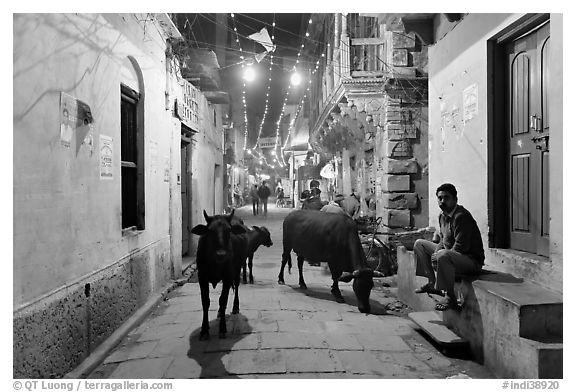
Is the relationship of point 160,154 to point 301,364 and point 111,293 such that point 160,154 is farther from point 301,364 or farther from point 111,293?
point 301,364

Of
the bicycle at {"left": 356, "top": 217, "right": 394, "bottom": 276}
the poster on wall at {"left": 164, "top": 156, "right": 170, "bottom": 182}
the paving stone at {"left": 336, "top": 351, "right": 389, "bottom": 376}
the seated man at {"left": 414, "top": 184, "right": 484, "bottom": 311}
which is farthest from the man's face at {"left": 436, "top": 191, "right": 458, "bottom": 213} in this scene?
the poster on wall at {"left": 164, "top": 156, "right": 170, "bottom": 182}

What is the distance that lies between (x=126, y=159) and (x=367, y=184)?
792cm

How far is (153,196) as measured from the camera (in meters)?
6.68

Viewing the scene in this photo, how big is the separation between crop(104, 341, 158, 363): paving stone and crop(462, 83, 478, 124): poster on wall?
4767 millimetres

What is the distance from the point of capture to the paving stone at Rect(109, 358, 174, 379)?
Result: 3.99 m

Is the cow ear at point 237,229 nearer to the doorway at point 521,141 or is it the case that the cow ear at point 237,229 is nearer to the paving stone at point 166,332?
the paving stone at point 166,332

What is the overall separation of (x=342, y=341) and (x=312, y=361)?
756mm

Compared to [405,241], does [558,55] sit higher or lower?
higher

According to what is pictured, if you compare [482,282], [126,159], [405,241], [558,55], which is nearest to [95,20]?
[126,159]

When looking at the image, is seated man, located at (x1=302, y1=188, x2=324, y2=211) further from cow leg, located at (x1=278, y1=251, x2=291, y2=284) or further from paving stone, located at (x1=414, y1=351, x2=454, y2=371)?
paving stone, located at (x1=414, y1=351, x2=454, y2=371)

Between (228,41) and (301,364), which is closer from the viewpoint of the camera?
(301,364)

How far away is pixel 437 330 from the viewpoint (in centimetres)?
493

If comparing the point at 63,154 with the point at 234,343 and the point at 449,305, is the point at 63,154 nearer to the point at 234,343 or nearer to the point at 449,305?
the point at 234,343

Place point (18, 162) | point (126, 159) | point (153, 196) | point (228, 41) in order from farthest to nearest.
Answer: point (228, 41) < point (153, 196) < point (126, 159) < point (18, 162)
